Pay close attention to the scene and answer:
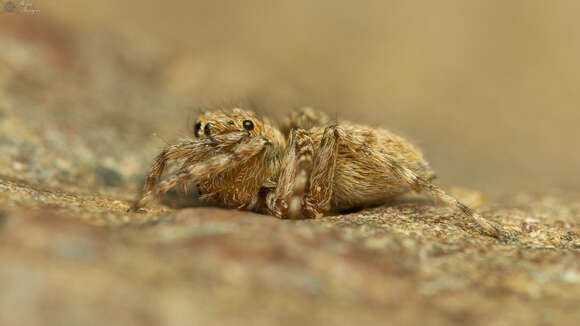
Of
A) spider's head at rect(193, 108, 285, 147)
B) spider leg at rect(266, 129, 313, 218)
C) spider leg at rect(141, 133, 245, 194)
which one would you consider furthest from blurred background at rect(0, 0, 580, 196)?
spider leg at rect(266, 129, 313, 218)

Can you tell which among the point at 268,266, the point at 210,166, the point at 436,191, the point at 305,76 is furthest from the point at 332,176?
the point at 305,76

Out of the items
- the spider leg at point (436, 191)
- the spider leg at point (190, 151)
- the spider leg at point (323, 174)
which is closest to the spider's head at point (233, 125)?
the spider leg at point (190, 151)

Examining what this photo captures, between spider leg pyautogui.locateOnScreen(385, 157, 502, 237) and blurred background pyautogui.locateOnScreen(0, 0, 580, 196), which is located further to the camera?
blurred background pyautogui.locateOnScreen(0, 0, 580, 196)

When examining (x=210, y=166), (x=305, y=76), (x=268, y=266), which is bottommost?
(x=268, y=266)

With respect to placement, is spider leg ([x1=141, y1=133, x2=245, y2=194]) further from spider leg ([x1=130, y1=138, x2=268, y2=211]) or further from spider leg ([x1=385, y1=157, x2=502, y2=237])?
spider leg ([x1=385, y1=157, x2=502, y2=237])

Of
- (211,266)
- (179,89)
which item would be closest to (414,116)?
(179,89)

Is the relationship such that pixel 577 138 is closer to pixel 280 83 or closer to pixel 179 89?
pixel 280 83

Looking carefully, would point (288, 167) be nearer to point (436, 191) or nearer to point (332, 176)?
point (332, 176)
